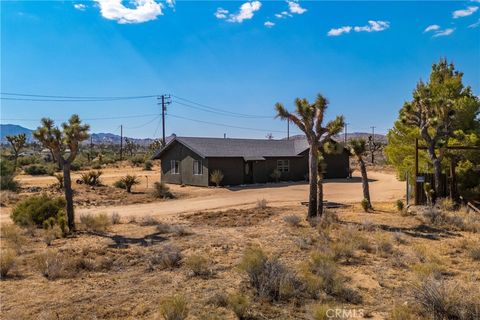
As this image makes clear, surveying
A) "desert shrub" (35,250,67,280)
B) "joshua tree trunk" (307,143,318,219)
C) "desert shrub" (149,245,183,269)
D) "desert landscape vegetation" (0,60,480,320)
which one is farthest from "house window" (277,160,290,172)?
"desert shrub" (35,250,67,280)

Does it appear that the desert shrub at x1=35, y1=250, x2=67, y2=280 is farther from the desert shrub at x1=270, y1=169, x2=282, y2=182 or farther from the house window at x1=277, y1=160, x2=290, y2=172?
the house window at x1=277, y1=160, x2=290, y2=172

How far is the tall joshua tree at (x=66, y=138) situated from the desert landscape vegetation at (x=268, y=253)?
39 mm

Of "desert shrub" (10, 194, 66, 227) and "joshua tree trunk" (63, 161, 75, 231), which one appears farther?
"desert shrub" (10, 194, 66, 227)

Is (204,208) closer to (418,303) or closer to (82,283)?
(82,283)

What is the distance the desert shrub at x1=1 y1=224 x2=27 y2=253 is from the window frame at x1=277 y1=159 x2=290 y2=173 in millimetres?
23979

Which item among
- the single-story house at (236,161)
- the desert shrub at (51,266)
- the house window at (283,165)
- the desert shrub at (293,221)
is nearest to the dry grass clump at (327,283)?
the desert shrub at (51,266)

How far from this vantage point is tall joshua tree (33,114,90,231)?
14.3 m

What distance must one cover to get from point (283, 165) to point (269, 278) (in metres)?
28.3

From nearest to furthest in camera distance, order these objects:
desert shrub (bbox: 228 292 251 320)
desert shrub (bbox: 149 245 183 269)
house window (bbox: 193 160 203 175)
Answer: desert shrub (bbox: 228 292 251 320)
desert shrub (bbox: 149 245 183 269)
house window (bbox: 193 160 203 175)

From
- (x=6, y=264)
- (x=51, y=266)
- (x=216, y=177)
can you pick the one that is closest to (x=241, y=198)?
(x=216, y=177)

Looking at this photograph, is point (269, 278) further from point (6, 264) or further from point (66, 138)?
point (66, 138)

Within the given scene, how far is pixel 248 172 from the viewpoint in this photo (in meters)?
33.7

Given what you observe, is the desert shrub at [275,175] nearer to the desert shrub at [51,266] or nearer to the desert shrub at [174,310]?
the desert shrub at [51,266]

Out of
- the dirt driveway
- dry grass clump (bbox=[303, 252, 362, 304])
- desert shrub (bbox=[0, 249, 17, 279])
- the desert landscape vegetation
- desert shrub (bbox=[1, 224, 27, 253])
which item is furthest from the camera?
the dirt driveway
